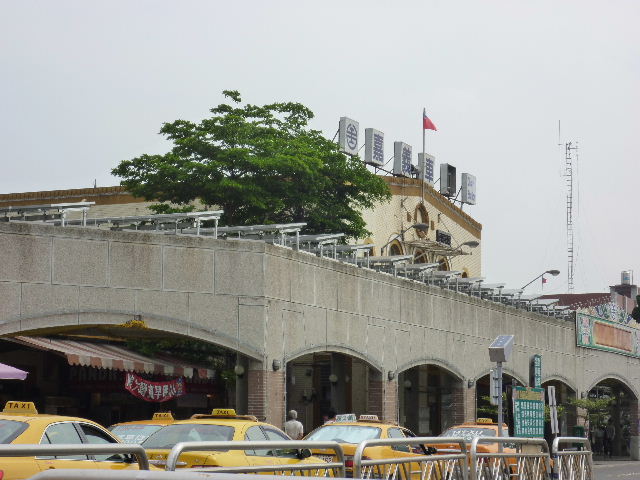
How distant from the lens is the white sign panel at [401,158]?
5934 centimetres

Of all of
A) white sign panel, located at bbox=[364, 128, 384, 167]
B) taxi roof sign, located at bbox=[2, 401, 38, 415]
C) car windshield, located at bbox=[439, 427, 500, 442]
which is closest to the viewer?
taxi roof sign, located at bbox=[2, 401, 38, 415]

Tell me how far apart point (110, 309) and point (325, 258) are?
296 inches

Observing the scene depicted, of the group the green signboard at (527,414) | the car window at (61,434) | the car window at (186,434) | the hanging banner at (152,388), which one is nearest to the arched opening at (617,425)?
the green signboard at (527,414)

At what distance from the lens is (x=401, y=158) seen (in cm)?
5928

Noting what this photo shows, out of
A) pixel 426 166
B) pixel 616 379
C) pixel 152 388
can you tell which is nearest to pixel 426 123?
pixel 426 166

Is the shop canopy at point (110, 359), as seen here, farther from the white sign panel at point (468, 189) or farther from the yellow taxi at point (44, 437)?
the white sign panel at point (468, 189)

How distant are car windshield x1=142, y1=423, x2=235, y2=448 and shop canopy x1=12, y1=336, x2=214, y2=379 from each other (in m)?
10.2

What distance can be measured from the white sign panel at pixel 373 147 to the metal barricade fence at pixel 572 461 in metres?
43.4

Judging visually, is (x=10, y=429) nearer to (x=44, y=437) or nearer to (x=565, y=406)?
(x=44, y=437)

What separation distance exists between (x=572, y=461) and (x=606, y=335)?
150 feet

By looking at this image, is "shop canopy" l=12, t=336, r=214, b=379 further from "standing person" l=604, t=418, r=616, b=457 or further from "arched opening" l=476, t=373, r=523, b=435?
"standing person" l=604, t=418, r=616, b=457

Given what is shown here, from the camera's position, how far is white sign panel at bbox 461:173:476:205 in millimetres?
69062

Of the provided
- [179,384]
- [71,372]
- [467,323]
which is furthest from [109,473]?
[467,323]

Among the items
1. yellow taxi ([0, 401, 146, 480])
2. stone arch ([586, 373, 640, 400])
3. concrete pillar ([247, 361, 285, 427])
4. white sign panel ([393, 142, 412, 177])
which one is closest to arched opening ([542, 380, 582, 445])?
stone arch ([586, 373, 640, 400])
